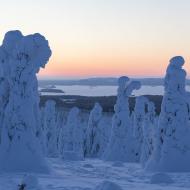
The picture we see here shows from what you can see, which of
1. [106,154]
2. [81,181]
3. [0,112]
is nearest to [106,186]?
[81,181]

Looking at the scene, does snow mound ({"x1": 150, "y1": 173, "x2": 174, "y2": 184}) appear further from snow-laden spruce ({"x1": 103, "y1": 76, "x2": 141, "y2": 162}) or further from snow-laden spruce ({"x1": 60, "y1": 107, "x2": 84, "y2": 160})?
snow-laden spruce ({"x1": 60, "y1": 107, "x2": 84, "y2": 160})

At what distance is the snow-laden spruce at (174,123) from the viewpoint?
2689 cm

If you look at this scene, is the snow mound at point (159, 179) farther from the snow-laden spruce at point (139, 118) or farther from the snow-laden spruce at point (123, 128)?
the snow-laden spruce at point (139, 118)

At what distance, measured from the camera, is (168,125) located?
27516mm

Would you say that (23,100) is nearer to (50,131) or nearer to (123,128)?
(123,128)

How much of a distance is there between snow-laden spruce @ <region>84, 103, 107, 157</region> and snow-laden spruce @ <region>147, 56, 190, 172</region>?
3287 cm

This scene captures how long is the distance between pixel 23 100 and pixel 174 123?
9.31 m

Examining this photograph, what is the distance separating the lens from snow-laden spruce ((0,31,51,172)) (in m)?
21.6

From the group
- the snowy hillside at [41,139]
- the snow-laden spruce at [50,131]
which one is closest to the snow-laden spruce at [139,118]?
the snow-laden spruce at [50,131]

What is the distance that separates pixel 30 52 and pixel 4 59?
1299 mm

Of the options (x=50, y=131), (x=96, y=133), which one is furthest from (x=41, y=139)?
(x=96, y=133)

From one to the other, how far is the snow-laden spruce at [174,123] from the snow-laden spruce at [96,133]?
1294 inches

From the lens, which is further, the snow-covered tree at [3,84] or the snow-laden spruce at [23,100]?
the snow-covered tree at [3,84]

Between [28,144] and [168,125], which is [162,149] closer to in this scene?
[168,125]
